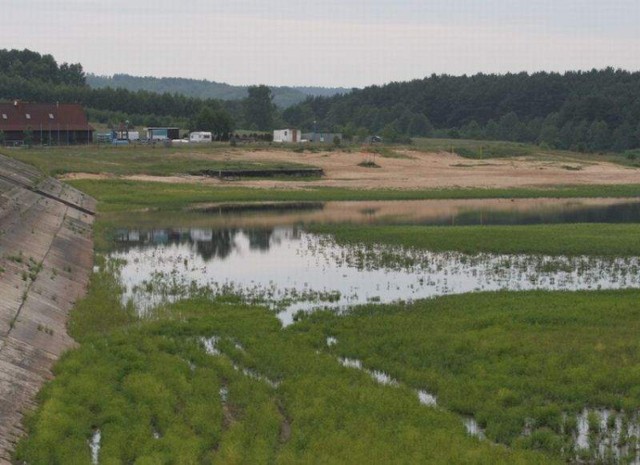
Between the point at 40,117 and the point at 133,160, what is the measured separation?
2293 cm

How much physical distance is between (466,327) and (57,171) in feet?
197

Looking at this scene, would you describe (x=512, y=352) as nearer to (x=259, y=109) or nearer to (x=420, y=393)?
(x=420, y=393)

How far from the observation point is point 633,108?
174m

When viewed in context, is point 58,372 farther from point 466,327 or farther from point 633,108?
point 633,108

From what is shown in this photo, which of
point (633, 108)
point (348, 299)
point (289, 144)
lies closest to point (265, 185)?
point (289, 144)

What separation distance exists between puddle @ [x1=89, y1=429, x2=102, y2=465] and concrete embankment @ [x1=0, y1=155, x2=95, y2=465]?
134 centimetres

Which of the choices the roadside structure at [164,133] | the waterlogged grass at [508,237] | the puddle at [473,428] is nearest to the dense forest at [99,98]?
the roadside structure at [164,133]

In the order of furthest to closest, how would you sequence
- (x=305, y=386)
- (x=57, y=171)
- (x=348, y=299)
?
(x=57, y=171) < (x=348, y=299) < (x=305, y=386)

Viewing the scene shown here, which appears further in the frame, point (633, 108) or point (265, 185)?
point (633, 108)

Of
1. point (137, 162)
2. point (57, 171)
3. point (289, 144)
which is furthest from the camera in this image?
point (289, 144)

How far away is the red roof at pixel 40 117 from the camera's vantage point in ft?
345

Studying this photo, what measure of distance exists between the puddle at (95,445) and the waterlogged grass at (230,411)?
89 mm

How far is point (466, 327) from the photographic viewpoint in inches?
1034

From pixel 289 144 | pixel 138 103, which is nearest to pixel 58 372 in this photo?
pixel 289 144
